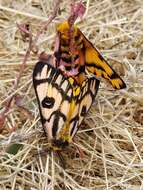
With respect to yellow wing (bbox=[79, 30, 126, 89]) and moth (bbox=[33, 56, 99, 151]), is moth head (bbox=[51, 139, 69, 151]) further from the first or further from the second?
yellow wing (bbox=[79, 30, 126, 89])

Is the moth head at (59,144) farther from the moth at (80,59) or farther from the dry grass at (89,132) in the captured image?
the moth at (80,59)

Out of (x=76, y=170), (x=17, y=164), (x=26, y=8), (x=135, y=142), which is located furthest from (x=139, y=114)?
(x=26, y=8)

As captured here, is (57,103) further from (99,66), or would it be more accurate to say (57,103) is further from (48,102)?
(99,66)

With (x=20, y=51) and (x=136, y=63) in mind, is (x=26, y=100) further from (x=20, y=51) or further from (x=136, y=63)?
(x=136, y=63)

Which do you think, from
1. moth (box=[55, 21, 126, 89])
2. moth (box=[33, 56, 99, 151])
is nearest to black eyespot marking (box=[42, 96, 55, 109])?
moth (box=[33, 56, 99, 151])

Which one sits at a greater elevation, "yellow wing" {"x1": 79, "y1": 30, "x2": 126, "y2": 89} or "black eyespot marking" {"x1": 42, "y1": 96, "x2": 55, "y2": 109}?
"yellow wing" {"x1": 79, "y1": 30, "x2": 126, "y2": 89}

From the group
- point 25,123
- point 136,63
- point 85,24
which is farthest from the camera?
point 85,24

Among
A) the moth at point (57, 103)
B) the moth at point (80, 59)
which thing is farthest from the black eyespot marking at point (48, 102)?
the moth at point (80, 59)
